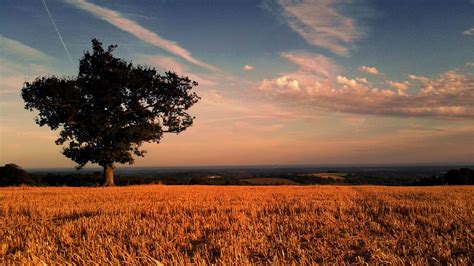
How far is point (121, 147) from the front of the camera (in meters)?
33.2

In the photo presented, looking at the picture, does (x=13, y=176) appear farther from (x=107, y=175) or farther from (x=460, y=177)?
(x=460, y=177)

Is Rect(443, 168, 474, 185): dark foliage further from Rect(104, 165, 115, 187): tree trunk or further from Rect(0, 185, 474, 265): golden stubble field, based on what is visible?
Rect(0, 185, 474, 265): golden stubble field

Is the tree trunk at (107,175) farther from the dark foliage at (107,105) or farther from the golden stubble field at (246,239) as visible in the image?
the golden stubble field at (246,239)

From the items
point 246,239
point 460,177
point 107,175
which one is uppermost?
point 107,175

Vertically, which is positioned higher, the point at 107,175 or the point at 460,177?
the point at 107,175

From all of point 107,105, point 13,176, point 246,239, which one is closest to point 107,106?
point 107,105

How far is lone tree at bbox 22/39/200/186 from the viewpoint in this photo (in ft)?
105

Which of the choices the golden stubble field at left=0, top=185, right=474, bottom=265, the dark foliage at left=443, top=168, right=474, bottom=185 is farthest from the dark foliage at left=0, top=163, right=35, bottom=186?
the dark foliage at left=443, top=168, right=474, bottom=185

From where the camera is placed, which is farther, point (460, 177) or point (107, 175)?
point (460, 177)

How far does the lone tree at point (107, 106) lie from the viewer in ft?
105

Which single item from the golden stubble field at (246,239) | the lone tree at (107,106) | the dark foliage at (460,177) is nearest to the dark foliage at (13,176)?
the lone tree at (107,106)

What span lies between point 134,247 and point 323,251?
11.1 ft

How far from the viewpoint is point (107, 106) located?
33.8 metres

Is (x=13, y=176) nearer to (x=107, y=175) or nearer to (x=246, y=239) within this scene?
(x=107, y=175)
